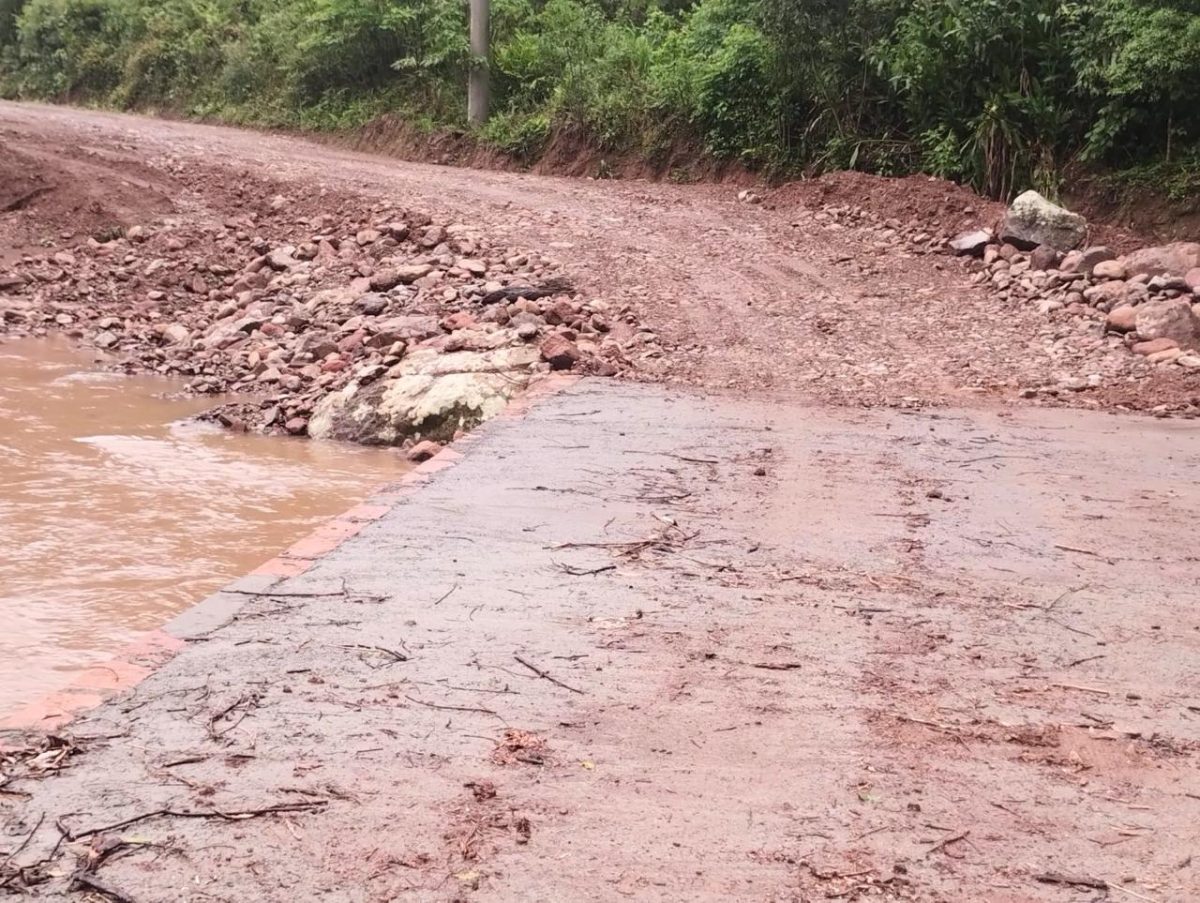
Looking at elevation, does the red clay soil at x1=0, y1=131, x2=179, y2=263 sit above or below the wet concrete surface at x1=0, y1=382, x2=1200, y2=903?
above

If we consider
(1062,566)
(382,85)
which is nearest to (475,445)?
(1062,566)

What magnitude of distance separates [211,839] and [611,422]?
14.5 feet

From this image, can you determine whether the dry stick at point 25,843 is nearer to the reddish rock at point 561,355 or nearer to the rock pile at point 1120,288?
the reddish rock at point 561,355

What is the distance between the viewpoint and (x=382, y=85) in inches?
843

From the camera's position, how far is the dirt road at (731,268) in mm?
8133

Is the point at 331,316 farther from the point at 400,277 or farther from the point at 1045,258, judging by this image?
the point at 1045,258

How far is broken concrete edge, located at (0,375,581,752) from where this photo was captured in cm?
296

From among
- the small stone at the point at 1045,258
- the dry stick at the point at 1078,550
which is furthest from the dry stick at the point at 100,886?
the small stone at the point at 1045,258

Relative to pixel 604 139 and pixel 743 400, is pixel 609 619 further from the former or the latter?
pixel 604 139

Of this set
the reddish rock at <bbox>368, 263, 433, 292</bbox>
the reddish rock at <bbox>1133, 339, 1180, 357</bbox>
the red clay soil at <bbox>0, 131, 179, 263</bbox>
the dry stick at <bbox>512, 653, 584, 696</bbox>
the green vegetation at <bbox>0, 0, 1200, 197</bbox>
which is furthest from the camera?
the red clay soil at <bbox>0, 131, 179, 263</bbox>

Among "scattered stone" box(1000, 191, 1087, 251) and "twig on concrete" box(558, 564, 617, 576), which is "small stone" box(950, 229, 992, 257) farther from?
"twig on concrete" box(558, 564, 617, 576)

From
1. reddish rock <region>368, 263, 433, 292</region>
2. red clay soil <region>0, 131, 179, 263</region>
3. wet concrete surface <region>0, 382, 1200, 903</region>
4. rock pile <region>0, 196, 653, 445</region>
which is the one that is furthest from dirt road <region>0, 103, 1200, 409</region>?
wet concrete surface <region>0, 382, 1200, 903</region>

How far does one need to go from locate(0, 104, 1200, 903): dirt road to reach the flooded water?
3.79 ft

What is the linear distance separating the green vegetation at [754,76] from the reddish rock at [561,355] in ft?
20.5
